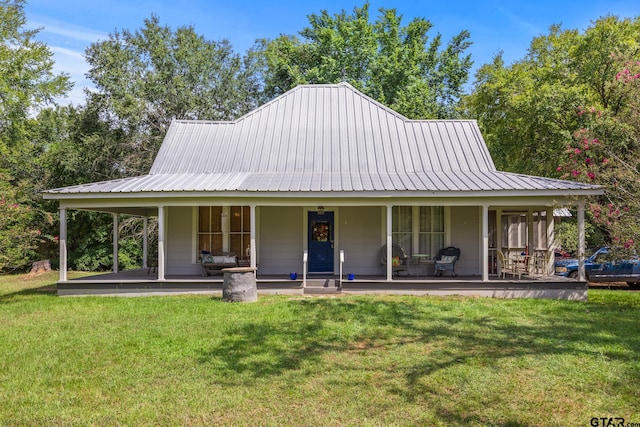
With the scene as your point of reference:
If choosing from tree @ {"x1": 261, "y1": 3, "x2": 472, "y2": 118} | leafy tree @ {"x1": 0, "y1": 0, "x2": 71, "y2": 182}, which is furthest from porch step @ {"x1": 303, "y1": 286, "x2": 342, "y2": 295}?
leafy tree @ {"x1": 0, "y1": 0, "x2": 71, "y2": 182}

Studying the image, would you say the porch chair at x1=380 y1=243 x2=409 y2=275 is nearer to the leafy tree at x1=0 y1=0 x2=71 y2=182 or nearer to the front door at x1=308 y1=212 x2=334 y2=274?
the front door at x1=308 y1=212 x2=334 y2=274

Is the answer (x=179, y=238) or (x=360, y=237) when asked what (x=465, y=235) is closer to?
(x=360, y=237)

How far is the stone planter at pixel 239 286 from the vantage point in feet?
34.1

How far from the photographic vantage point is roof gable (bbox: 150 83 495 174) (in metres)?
14.0

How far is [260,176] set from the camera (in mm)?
13336

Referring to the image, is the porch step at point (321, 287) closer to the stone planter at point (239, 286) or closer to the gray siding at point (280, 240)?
the gray siding at point (280, 240)

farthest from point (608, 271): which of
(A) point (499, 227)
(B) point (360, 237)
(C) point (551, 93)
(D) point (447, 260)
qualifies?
(B) point (360, 237)

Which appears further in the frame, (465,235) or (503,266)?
(465,235)

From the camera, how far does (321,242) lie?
44.0 feet

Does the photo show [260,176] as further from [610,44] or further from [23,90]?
[23,90]

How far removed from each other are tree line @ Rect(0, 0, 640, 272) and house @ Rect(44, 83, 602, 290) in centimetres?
542

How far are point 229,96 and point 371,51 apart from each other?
858 cm

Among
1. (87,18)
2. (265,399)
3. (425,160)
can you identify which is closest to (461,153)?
(425,160)

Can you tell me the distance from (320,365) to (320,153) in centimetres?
931
